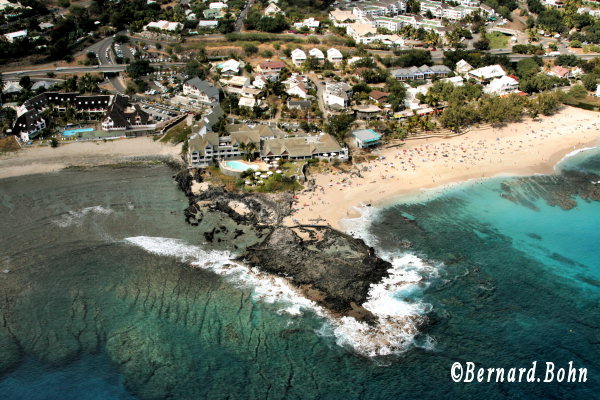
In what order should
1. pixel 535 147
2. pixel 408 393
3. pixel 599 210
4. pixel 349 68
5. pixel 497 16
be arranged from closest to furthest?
1. pixel 408 393
2. pixel 599 210
3. pixel 535 147
4. pixel 349 68
5. pixel 497 16

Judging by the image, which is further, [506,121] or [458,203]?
[506,121]

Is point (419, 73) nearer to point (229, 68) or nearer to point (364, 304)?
point (229, 68)

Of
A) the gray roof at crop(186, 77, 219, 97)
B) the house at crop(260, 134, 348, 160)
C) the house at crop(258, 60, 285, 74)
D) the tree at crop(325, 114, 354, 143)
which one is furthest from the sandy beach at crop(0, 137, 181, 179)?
the house at crop(258, 60, 285, 74)

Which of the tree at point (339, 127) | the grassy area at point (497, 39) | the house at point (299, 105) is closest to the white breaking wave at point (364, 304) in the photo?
the tree at point (339, 127)

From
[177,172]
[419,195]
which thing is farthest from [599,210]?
[177,172]

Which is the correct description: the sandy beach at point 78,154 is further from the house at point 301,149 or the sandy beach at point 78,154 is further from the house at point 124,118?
the house at point 301,149

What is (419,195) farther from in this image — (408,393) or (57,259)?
(57,259)

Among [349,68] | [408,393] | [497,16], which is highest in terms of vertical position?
[497,16]

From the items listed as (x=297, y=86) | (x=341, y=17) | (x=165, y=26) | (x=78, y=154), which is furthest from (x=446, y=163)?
(x=165, y=26)
